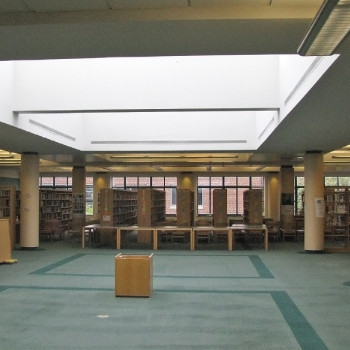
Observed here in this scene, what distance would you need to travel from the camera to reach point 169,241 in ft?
67.1

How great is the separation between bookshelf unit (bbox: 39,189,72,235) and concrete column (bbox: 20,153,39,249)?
13.6 feet

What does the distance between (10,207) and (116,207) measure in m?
4.42

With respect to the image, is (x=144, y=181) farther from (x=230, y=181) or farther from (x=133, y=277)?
(x=133, y=277)

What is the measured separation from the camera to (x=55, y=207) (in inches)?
909

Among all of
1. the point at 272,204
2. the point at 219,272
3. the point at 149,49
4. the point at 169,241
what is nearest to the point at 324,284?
the point at 219,272

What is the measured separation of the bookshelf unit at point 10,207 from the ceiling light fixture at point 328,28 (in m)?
14.6

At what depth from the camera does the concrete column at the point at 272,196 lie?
89.3 ft

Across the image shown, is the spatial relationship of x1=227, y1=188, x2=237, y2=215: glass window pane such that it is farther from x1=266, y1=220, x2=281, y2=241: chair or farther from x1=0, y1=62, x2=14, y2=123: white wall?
x1=0, y1=62, x2=14, y2=123: white wall

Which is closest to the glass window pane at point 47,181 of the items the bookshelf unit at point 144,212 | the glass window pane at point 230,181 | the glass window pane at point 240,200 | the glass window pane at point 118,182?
the glass window pane at point 118,182

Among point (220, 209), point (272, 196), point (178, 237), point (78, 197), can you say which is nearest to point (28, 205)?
point (78, 197)

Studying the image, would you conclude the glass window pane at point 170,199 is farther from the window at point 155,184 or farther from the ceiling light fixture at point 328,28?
the ceiling light fixture at point 328,28

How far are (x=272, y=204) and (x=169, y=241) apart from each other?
29.7 ft

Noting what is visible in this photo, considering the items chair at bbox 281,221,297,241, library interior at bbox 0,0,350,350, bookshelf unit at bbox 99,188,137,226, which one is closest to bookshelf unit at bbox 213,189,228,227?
library interior at bbox 0,0,350,350

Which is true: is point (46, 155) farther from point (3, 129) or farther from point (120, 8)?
point (120, 8)
